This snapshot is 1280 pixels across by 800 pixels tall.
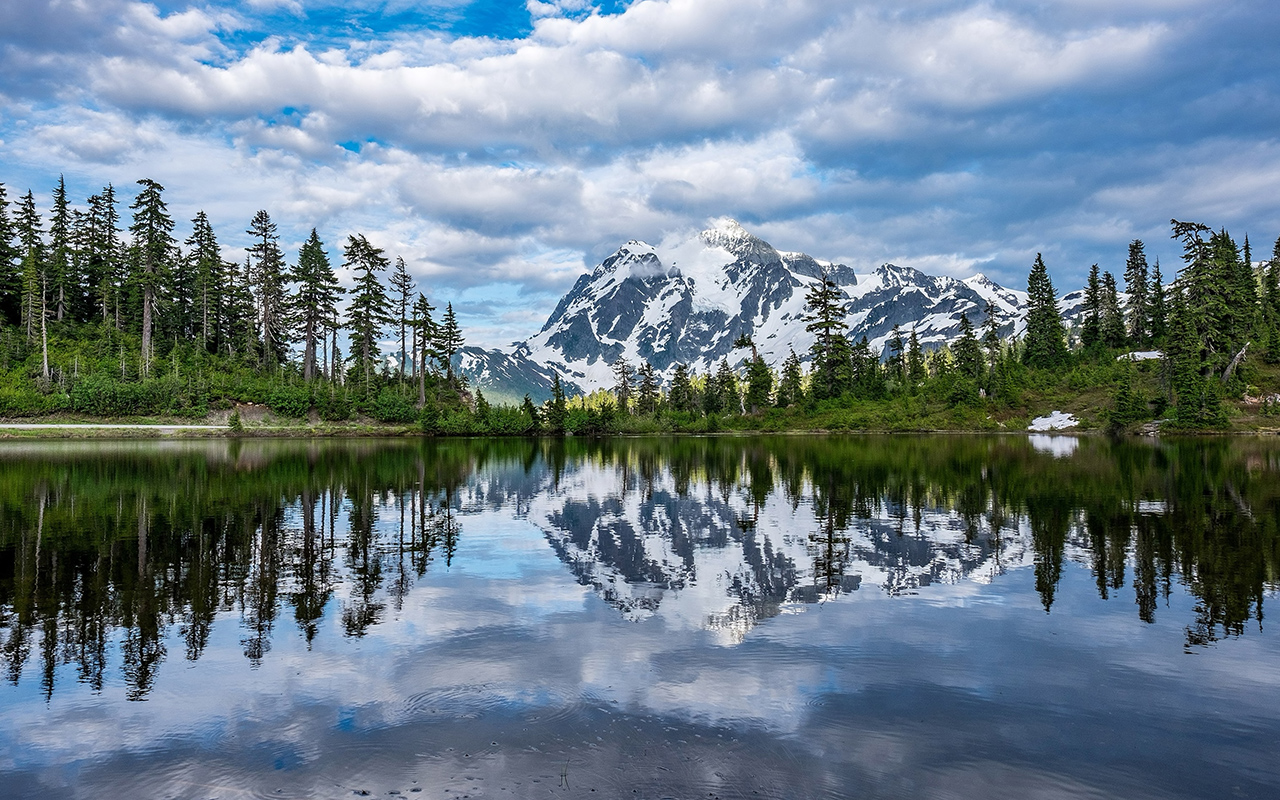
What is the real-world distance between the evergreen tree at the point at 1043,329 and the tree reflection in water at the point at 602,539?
2924 inches

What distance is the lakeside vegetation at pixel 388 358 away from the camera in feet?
263

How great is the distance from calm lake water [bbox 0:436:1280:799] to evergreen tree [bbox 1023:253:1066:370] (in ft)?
305

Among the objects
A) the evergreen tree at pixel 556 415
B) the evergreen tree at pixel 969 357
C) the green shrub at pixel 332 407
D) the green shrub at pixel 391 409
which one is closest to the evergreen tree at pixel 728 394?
the evergreen tree at pixel 556 415

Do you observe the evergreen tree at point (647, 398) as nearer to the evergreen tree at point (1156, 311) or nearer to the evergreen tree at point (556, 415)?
the evergreen tree at point (556, 415)

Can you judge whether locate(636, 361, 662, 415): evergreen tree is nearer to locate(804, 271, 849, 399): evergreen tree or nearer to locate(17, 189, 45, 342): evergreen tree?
locate(804, 271, 849, 399): evergreen tree

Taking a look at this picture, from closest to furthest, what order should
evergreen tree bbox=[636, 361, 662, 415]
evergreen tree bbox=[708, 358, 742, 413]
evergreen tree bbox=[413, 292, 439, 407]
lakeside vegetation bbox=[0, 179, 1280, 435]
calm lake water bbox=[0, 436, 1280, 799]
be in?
calm lake water bbox=[0, 436, 1280, 799] → lakeside vegetation bbox=[0, 179, 1280, 435] → evergreen tree bbox=[413, 292, 439, 407] → evergreen tree bbox=[708, 358, 742, 413] → evergreen tree bbox=[636, 361, 662, 415]

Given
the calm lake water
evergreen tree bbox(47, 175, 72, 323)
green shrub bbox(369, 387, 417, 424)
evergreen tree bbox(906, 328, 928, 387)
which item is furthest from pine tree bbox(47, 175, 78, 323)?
evergreen tree bbox(906, 328, 928, 387)

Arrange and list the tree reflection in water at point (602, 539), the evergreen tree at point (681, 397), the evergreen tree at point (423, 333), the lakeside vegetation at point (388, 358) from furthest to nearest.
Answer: the evergreen tree at point (681, 397) → the evergreen tree at point (423, 333) → the lakeside vegetation at point (388, 358) → the tree reflection in water at point (602, 539)

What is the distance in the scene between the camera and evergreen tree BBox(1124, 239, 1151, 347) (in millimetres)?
108625

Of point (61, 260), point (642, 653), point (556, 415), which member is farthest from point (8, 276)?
point (642, 653)

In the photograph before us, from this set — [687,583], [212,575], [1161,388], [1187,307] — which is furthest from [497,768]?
[1187,307]

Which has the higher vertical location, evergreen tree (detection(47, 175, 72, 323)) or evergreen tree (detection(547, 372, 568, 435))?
evergreen tree (detection(47, 175, 72, 323))

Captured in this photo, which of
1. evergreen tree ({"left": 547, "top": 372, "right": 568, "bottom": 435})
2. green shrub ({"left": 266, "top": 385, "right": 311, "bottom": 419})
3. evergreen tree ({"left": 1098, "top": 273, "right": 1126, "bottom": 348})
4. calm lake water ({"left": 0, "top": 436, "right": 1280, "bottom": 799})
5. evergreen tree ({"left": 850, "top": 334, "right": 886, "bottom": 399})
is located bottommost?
calm lake water ({"left": 0, "top": 436, "right": 1280, "bottom": 799})

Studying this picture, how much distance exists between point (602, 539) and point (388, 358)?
92.9 m
